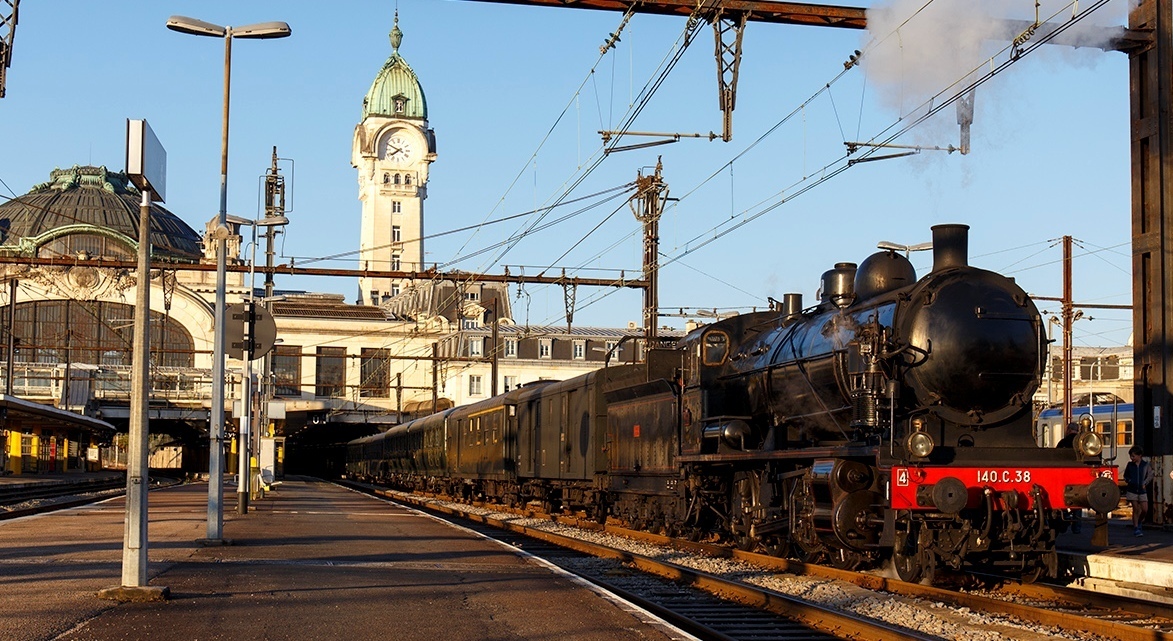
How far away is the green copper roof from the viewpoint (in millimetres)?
140000

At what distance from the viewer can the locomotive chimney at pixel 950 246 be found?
15414 millimetres

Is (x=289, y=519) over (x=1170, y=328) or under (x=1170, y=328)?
under

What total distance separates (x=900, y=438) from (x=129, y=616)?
8144 mm

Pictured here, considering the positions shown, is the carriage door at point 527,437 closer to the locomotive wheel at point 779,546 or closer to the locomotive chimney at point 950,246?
the locomotive wheel at point 779,546

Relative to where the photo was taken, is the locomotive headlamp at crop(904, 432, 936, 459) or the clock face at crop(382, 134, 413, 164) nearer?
the locomotive headlamp at crop(904, 432, 936, 459)

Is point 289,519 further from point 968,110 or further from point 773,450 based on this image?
point 968,110

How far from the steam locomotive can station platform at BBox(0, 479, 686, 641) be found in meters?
3.32

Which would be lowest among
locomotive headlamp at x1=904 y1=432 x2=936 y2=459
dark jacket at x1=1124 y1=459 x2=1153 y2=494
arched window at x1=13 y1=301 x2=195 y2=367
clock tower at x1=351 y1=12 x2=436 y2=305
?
dark jacket at x1=1124 y1=459 x2=1153 y2=494

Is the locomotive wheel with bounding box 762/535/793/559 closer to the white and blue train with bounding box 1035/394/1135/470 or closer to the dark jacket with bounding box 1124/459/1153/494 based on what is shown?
the dark jacket with bounding box 1124/459/1153/494

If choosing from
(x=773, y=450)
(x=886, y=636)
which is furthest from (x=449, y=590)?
(x=773, y=450)

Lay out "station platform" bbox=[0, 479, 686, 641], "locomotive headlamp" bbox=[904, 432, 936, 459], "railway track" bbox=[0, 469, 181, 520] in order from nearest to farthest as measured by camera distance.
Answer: "station platform" bbox=[0, 479, 686, 641], "locomotive headlamp" bbox=[904, 432, 936, 459], "railway track" bbox=[0, 469, 181, 520]

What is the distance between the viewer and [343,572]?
1454 centimetres

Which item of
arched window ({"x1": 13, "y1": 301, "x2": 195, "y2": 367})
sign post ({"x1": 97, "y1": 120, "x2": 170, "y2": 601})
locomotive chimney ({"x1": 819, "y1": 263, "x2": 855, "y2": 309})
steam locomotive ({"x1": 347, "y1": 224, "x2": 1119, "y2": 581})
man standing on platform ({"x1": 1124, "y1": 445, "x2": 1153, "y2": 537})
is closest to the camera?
sign post ({"x1": 97, "y1": 120, "x2": 170, "y2": 601})

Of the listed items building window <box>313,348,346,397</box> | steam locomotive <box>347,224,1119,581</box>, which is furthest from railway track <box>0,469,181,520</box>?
building window <box>313,348,346,397</box>
